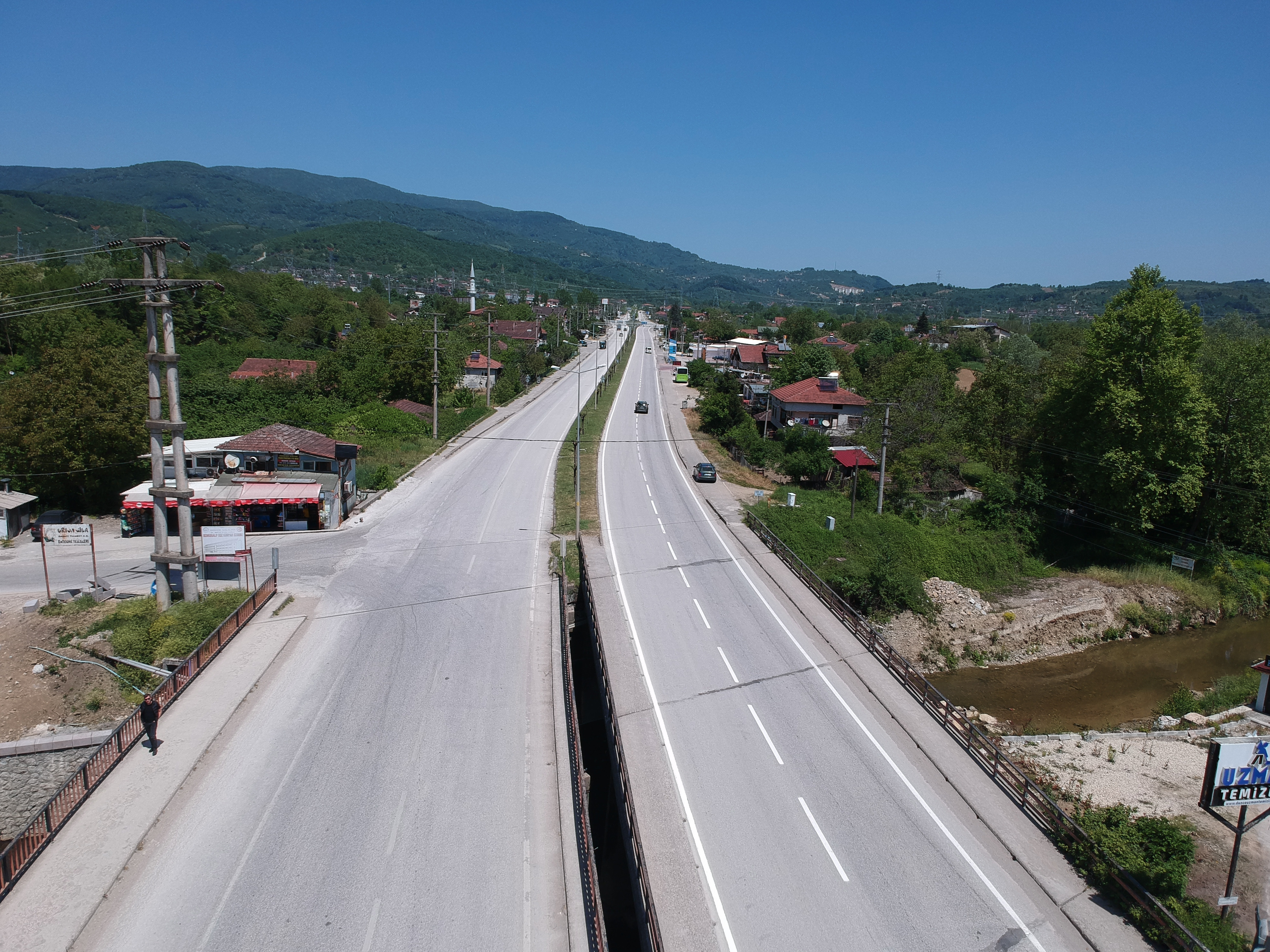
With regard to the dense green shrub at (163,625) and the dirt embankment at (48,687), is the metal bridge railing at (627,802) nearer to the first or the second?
the dense green shrub at (163,625)

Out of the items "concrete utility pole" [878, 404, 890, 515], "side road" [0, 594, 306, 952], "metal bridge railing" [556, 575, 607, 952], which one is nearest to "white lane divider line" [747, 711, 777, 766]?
"metal bridge railing" [556, 575, 607, 952]

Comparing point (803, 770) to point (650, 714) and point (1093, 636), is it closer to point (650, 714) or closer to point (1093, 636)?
point (650, 714)

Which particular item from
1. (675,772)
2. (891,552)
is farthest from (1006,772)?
(891,552)

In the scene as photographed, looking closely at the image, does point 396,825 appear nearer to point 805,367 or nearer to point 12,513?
point 12,513

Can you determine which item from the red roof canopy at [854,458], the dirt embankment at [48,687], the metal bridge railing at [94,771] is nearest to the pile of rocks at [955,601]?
the red roof canopy at [854,458]

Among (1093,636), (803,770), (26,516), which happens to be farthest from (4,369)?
(1093,636)

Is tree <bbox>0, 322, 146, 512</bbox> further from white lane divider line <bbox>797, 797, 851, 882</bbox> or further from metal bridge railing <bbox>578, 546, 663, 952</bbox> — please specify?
white lane divider line <bbox>797, 797, 851, 882</bbox>
